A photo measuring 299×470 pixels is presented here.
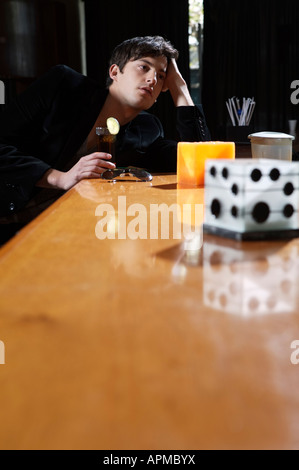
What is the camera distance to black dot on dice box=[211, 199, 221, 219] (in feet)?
2.35

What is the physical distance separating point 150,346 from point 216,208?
381 millimetres

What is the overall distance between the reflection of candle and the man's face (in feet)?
2.26

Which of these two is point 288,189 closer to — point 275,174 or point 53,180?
point 275,174

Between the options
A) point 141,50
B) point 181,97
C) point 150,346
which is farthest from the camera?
point 181,97

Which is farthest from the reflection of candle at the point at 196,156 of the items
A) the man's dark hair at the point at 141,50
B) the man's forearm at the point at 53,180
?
the man's dark hair at the point at 141,50

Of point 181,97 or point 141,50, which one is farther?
point 181,97

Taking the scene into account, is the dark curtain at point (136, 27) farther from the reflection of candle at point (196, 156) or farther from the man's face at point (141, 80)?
the reflection of candle at point (196, 156)

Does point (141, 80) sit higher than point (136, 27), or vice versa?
point (136, 27)

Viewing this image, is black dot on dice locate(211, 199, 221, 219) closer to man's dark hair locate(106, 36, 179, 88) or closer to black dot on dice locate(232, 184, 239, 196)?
black dot on dice locate(232, 184, 239, 196)

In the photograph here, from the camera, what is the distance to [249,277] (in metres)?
0.53

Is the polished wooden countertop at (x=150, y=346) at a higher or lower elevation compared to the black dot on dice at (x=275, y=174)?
lower

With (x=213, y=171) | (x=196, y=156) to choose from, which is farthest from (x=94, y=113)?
(x=213, y=171)

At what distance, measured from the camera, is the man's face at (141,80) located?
1.97 m
